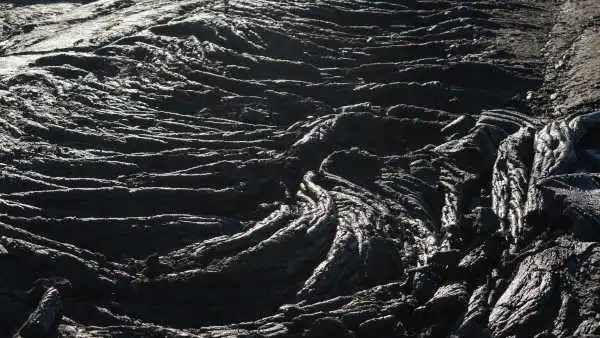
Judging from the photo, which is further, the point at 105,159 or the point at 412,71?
the point at 412,71

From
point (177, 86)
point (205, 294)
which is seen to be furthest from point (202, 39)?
point (205, 294)

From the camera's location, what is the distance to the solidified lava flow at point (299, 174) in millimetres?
4316

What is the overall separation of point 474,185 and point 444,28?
12.1 ft

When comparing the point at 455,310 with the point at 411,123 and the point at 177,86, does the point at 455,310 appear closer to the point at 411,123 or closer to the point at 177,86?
the point at 411,123

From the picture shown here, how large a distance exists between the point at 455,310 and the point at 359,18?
5.50 m

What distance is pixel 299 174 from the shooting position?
228 inches

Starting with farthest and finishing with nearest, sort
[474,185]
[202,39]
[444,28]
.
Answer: [444,28] < [202,39] < [474,185]

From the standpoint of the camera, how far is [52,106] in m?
6.71

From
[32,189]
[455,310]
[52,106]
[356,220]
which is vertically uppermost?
[52,106]

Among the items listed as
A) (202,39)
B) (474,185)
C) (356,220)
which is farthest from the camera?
(202,39)

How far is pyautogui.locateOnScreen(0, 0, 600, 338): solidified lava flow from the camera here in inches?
170

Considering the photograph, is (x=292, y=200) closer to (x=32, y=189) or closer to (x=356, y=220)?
(x=356, y=220)

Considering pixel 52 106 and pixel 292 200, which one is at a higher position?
pixel 52 106

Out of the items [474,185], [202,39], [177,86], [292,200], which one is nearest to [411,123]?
[474,185]
